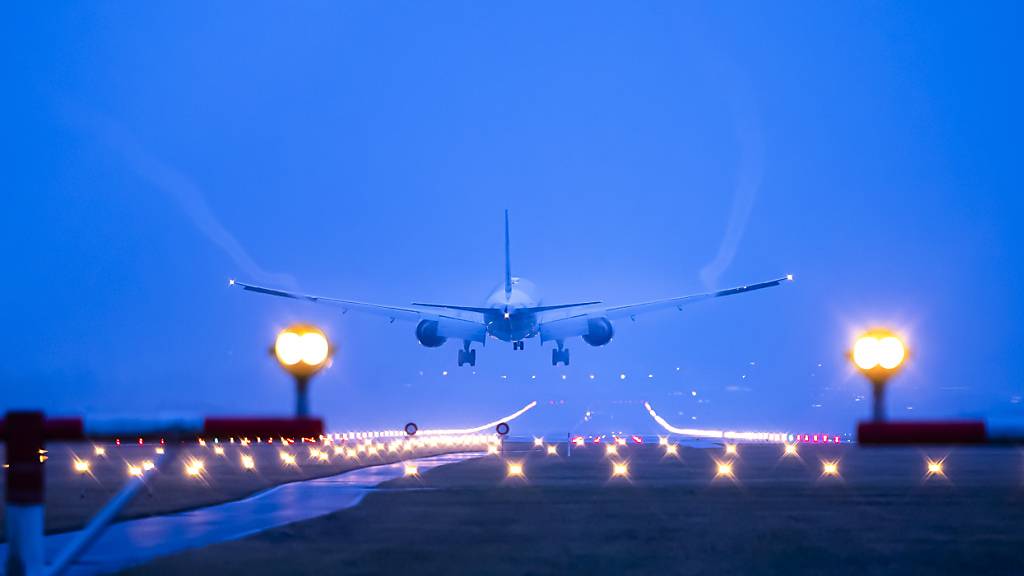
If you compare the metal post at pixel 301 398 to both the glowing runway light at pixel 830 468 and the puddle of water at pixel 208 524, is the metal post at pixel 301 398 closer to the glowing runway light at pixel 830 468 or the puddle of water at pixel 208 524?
the puddle of water at pixel 208 524

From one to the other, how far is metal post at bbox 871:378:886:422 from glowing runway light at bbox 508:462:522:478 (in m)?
41.0

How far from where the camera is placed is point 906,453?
70125 mm

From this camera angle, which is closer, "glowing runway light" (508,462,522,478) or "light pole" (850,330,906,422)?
"light pole" (850,330,906,422)

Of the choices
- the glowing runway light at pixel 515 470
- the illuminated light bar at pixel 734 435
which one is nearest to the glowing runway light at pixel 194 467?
the glowing runway light at pixel 515 470

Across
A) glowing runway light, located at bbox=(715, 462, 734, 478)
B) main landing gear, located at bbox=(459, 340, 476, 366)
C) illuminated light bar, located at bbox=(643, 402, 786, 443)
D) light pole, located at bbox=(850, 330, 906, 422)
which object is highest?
main landing gear, located at bbox=(459, 340, 476, 366)

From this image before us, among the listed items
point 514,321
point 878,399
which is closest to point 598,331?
point 514,321

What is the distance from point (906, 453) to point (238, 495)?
46156mm

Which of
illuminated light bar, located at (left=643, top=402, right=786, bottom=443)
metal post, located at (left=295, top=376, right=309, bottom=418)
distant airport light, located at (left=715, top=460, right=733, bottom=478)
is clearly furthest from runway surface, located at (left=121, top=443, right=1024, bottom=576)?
illuminated light bar, located at (left=643, top=402, right=786, bottom=443)

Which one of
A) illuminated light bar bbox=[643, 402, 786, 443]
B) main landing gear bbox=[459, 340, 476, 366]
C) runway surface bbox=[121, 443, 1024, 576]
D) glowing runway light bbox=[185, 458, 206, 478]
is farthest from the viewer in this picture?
illuminated light bar bbox=[643, 402, 786, 443]

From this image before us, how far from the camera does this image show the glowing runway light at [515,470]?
48.7 meters

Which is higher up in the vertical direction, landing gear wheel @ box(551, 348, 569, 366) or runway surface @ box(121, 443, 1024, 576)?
landing gear wheel @ box(551, 348, 569, 366)

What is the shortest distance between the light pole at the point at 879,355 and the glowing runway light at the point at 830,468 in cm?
4270

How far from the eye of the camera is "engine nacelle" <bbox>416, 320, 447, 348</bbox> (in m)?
80.7

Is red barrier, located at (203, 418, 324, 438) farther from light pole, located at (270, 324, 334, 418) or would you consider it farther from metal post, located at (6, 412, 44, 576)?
metal post, located at (6, 412, 44, 576)
